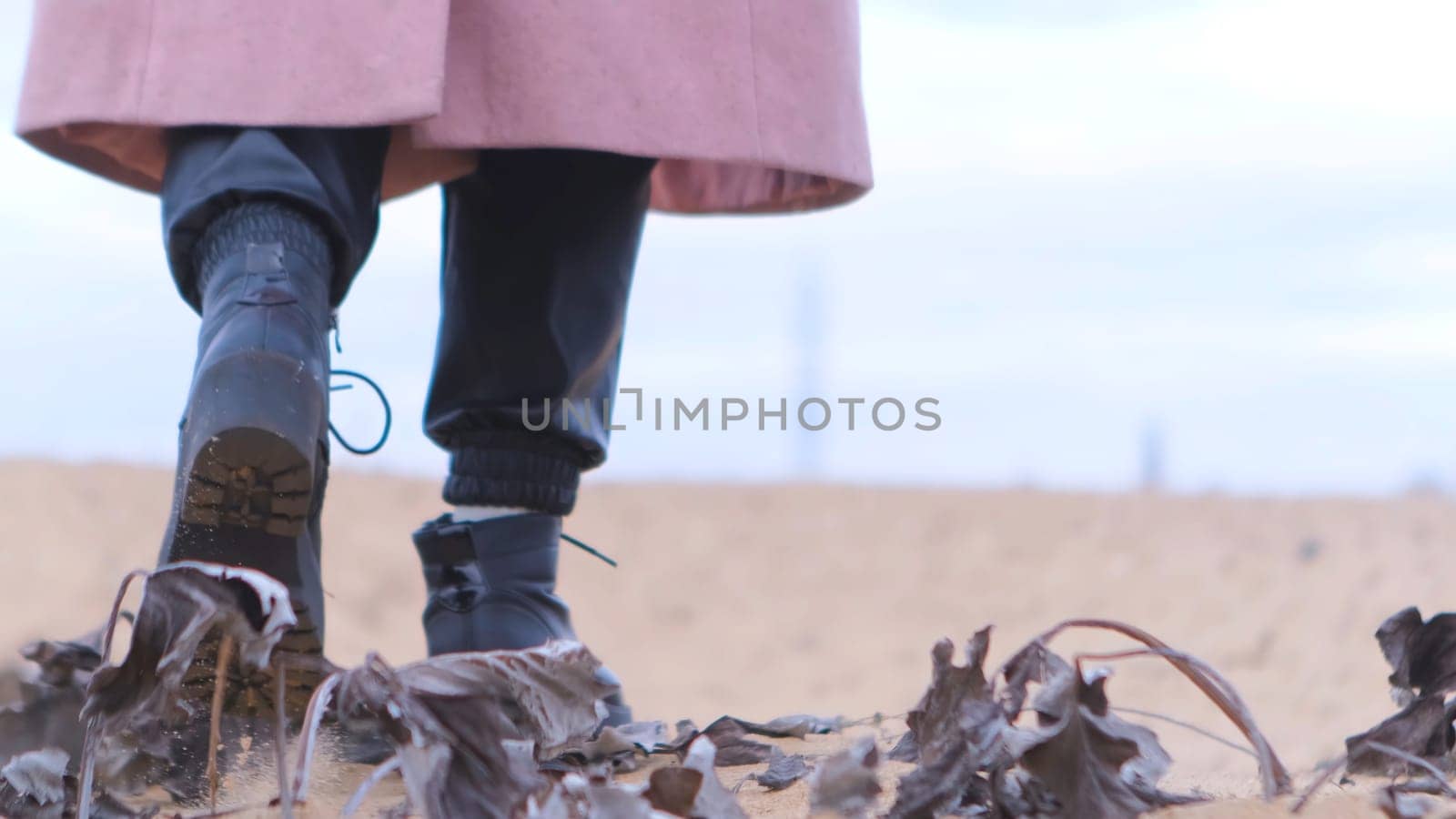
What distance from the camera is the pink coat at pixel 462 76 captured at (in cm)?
113

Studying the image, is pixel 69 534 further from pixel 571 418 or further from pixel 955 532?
pixel 571 418

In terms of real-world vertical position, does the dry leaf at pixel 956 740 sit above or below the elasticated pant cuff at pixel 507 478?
below

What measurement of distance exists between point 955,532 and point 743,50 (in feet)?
16.6

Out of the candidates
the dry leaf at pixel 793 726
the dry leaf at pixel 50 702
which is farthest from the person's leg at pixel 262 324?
the dry leaf at pixel 793 726

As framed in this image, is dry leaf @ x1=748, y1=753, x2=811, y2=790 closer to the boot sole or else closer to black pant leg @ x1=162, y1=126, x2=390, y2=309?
the boot sole

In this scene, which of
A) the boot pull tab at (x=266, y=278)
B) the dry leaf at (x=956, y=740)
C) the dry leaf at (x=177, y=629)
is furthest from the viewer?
the boot pull tab at (x=266, y=278)

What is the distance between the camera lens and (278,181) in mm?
1076

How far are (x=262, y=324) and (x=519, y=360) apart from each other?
37 centimetres

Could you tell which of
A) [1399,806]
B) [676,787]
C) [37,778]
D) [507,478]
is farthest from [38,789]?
[1399,806]

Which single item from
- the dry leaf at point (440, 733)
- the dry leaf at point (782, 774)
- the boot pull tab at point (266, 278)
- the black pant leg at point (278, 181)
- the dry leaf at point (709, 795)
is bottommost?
the dry leaf at point (782, 774)

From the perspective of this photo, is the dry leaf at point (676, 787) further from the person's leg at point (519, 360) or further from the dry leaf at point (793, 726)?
the person's leg at point (519, 360)

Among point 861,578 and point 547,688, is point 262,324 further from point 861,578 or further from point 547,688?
point 861,578

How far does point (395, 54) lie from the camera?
3.69ft

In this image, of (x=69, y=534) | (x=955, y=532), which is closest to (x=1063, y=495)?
(x=955, y=532)
